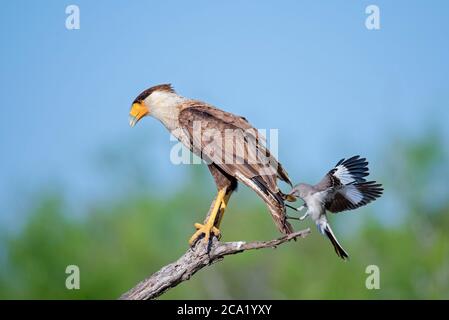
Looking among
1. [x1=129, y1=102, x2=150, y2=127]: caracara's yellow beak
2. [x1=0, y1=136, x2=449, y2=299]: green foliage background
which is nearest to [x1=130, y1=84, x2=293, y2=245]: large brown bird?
[x1=129, y1=102, x2=150, y2=127]: caracara's yellow beak

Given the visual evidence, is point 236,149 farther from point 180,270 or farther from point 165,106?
point 180,270

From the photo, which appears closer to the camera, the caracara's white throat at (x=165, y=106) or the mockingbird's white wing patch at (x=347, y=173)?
the mockingbird's white wing patch at (x=347, y=173)

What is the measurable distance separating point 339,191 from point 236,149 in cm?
124

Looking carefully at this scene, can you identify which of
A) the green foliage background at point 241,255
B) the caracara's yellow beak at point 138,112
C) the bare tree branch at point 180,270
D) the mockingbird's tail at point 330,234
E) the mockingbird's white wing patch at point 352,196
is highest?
the caracara's yellow beak at point 138,112

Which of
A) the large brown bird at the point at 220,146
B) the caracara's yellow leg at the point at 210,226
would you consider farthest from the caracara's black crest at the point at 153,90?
the caracara's yellow leg at the point at 210,226

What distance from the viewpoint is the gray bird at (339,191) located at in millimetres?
8500

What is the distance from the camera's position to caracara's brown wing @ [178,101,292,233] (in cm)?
811

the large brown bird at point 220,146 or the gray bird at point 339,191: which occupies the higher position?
the large brown bird at point 220,146

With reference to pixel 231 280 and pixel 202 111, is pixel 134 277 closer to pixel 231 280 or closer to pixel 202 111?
pixel 231 280

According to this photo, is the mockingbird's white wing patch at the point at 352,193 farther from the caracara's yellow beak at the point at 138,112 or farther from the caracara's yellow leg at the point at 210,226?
the caracara's yellow beak at the point at 138,112

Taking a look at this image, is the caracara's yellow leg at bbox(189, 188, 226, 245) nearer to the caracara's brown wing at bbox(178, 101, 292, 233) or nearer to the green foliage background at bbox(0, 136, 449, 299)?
the caracara's brown wing at bbox(178, 101, 292, 233)

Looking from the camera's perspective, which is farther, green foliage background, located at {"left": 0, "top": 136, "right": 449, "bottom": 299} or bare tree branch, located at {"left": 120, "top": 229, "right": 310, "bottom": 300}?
green foliage background, located at {"left": 0, "top": 136, "right": 449, "bottom": 299}

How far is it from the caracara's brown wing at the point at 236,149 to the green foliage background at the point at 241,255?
2587cm
